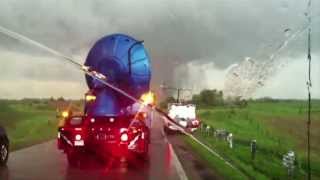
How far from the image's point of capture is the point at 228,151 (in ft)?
102

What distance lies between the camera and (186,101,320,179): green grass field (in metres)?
23.5

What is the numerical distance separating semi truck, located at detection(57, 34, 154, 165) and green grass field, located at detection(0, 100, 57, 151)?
18.1 metres

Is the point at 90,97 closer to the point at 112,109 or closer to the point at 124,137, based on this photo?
the point at 112,109

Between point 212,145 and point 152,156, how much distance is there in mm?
8995

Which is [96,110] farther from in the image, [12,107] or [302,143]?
[12,107]

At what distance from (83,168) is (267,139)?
1590 centimetres

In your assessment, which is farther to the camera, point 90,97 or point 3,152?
point 90,97

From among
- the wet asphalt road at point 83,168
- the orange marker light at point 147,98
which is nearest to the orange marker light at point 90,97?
the orange marker light at point 147,98

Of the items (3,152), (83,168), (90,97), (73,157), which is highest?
(90,97)

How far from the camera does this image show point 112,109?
24.8 metres

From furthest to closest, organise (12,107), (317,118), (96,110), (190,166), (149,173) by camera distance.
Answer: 1. (12,107)
2. (317,118)
3. (96,110)
4. (190,166)
5. (149,173)

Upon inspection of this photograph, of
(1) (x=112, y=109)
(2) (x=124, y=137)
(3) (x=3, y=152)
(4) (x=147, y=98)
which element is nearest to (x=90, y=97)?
(1) (x=112, y=109)

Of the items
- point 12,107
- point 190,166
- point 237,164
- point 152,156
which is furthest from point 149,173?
point 12,107

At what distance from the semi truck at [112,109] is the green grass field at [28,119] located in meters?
18.1
